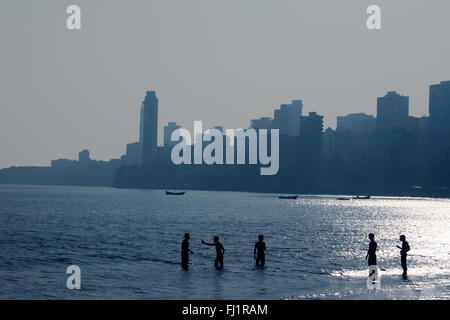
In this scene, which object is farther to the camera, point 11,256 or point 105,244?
point 105,244

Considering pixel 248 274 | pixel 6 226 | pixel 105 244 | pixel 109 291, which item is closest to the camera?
pixel 109 291

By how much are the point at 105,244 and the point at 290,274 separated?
24.8 metres

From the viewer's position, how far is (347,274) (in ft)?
109
